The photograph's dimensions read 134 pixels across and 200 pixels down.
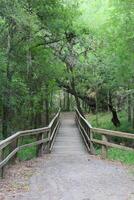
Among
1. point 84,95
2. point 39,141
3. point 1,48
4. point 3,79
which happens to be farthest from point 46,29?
point 84,95

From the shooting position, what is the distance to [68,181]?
8039 millimetres

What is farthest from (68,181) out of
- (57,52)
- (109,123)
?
(109,123)

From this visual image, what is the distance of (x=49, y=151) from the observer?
1455cm

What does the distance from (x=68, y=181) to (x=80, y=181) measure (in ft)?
0.85

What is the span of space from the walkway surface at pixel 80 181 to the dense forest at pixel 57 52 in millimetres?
3651

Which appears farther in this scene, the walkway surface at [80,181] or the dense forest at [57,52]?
the dense forest at [57,52]

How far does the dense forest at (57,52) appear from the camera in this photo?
1274 cm

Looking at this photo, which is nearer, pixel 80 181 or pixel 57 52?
pixel 80 181

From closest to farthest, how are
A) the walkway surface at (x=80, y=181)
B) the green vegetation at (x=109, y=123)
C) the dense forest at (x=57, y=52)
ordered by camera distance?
1. the walkway surface at (x=80, y=181)
2. the dense forest at (x=57, y=52)
3. the green vegetation at (x=109, y=123)

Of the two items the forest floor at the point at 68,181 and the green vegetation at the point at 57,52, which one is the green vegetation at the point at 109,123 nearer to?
the green vegetation at the point at 57,52

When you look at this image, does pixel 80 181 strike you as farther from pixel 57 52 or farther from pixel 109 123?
pixel 109 123

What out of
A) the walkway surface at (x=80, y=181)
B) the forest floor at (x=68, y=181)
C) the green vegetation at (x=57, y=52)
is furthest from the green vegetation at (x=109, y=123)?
the forest floor at (x=68, y=181)

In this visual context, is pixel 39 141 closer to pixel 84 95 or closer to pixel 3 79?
pixel 3 79

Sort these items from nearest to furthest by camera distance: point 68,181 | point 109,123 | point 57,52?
point 68,181 → point 57,52 → point 109,123
